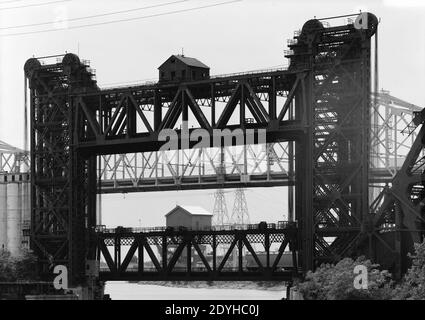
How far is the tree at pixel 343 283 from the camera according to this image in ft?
282

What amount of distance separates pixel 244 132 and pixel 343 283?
919 inches

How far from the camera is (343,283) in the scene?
87.2 meters

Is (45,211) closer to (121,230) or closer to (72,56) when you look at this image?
(121,230)

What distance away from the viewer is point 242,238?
110375 millimetres

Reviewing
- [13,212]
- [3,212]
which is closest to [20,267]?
[13,212]

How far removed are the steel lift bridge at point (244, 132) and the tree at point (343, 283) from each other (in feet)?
14.7

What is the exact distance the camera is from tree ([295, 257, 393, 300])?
282 feet

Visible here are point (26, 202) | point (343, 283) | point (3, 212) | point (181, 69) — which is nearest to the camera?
point (343, 283)

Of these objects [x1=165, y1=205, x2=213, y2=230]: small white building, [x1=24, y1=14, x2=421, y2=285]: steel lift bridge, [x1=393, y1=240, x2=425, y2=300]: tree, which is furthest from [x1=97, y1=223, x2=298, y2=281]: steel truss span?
[x1=165, y1=205, x2=213, y2=230]: small white building

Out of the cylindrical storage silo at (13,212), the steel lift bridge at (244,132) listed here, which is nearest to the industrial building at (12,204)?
the cylindrical storage silo at (13,212)

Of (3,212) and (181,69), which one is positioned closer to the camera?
(181,69)

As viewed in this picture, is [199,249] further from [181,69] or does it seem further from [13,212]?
[13,212]
